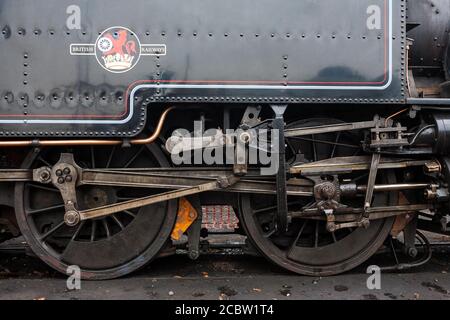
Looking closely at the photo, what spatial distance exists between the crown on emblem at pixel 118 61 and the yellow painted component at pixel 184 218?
126cm

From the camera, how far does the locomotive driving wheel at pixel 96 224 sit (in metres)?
3.79

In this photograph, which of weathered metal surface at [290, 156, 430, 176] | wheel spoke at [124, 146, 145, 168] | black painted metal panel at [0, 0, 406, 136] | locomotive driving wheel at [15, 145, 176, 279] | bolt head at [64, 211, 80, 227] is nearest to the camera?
black painted metal panel at [0, 0, 406, 136]

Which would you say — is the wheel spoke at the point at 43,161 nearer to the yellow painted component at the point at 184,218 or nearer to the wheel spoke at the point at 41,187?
the wheel spoke at the point at 41,187

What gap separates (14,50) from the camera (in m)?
3.37

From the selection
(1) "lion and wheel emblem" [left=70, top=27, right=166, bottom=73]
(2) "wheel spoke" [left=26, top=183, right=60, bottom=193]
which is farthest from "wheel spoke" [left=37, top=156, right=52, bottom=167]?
(1) "lion and wheel emblem" [left=70, top=27, right=166, bottom=73]

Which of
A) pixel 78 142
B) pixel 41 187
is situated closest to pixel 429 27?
pixel 78 142

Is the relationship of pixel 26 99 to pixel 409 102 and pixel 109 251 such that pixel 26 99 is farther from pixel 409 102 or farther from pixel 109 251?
pixel 409 102

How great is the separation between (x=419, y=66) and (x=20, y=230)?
151 inches

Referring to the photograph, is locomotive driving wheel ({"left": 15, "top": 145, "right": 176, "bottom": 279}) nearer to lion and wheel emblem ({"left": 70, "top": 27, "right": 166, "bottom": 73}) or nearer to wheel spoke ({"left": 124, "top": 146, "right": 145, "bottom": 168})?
wheel spoke ({"left": 124, "top": 146, "right": 145, "bottom": 168})

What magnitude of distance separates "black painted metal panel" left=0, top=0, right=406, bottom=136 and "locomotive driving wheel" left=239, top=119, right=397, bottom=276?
549 millimetres

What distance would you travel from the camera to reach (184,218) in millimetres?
3885

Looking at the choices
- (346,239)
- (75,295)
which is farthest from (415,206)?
(75,295)

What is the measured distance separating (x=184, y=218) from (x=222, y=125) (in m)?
0.88

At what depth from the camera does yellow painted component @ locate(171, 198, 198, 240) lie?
3.88m
